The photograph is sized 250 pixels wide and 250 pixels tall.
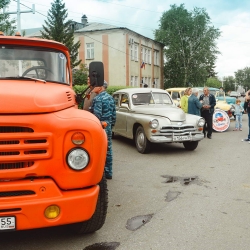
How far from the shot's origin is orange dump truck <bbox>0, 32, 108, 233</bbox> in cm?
328

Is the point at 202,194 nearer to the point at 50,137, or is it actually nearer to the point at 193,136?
the point at 50,137

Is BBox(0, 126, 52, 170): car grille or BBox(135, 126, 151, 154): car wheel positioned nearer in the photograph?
BBox(0, 126, 52, 170): car grille

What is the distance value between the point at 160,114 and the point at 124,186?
3630 millimetres

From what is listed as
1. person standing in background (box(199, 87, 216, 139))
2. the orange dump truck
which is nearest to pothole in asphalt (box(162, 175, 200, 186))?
the orange dump truck

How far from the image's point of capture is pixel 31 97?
3555 millimetres

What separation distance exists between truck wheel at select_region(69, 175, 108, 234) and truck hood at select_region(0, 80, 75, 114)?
0.98 metres

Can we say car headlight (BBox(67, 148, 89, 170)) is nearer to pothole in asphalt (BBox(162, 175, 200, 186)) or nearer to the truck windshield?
the truck windshield

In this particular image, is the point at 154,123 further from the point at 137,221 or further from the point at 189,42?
the point at 189,42

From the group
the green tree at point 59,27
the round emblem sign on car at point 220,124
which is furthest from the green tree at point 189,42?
the round emblem sign on car at point 220,124

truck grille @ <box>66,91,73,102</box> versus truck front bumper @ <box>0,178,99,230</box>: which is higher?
truck grille @ <box>66,91,73,102</box>

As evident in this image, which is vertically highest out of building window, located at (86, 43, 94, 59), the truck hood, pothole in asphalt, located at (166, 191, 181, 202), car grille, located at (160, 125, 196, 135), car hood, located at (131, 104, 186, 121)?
building window, located at (86, 43, 94, 59)

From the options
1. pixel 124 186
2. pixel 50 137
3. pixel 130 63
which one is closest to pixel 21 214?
pixel 50 137

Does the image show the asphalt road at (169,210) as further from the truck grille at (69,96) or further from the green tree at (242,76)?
the green tree at (242,76)

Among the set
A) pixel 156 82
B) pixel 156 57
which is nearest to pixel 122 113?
pixel 156 82
